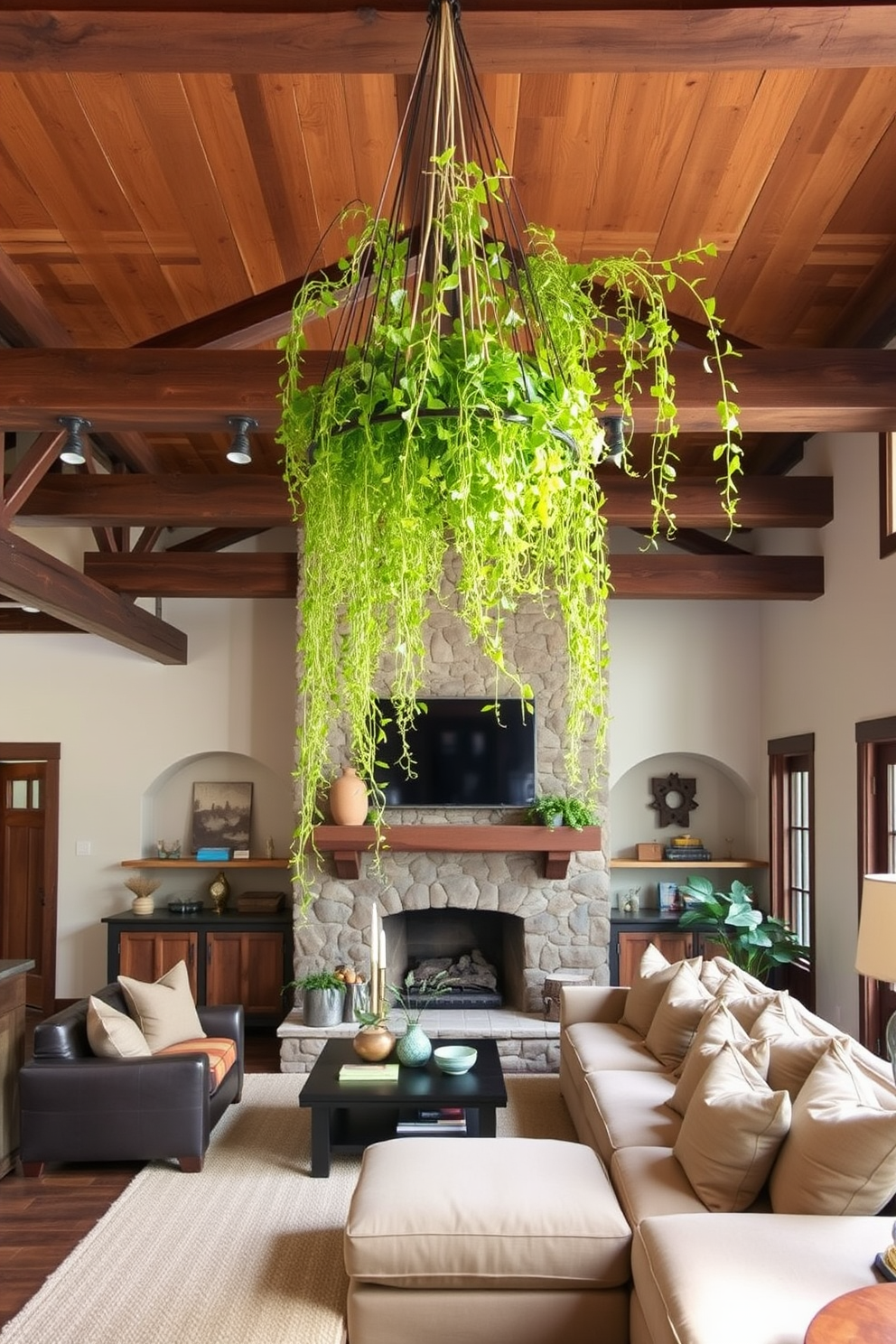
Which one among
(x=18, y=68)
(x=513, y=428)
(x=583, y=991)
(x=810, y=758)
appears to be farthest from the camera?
(x=810, y=758)

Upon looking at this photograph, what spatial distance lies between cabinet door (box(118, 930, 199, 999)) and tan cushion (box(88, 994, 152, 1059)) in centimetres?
263

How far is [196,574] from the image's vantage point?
6.92 meters

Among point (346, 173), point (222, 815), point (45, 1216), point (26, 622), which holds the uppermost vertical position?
point (346, 173)

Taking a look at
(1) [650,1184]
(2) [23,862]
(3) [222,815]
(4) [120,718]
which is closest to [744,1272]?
(1) [650,1184]

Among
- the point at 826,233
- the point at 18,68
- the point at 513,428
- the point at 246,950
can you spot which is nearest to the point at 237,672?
the point at 246,950

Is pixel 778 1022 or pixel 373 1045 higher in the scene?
pixel 778 1022

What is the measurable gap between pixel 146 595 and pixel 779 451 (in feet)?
13.3

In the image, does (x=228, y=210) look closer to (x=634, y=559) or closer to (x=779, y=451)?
(x=634, y=559)

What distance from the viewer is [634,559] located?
6.69m

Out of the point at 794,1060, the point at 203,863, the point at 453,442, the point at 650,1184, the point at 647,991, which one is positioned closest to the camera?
the point at 453,442

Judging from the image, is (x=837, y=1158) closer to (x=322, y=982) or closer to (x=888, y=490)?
(x=888, y=490)

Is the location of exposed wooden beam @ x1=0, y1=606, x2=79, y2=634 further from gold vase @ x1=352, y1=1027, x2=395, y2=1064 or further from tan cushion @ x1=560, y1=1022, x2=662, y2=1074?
tan cushion @ x1=560, y1=1022, x2=662, y2=1074

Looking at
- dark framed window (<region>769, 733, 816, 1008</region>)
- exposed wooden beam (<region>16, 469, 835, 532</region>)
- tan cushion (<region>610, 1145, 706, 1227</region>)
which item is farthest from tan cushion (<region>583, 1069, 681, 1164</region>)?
exposed wooden beam (<region>16, 469, 835, 532</region>)

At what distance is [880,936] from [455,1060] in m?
2.41
